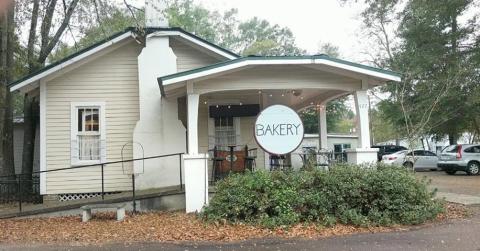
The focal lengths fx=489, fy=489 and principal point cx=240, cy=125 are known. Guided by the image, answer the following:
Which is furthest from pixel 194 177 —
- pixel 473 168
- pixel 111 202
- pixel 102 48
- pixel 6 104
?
pixel 473 168

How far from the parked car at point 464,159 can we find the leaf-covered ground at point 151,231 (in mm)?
15298

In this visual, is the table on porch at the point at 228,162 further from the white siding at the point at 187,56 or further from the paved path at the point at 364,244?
the paved path at the point at 364,244

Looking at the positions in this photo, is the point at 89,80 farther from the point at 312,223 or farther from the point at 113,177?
the point at 312,223

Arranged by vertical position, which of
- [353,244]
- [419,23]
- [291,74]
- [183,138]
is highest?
[419,23]

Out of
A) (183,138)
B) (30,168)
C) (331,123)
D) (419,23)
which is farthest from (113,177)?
(331,123)

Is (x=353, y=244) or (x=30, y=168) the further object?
(x=30, y=168)

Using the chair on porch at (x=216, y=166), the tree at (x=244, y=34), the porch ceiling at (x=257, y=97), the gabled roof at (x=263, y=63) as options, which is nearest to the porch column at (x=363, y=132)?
the gabled roof at (x=263, y=63)

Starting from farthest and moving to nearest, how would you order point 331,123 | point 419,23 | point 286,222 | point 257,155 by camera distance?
point 331,123 → point 419,23 → point 257,155 → point 286,222

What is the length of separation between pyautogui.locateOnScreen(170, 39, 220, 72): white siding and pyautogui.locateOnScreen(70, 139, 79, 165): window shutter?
11.4 ft

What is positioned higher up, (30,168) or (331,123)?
(331,123)

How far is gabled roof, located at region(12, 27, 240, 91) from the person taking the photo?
12.9 m

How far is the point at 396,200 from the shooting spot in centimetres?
953

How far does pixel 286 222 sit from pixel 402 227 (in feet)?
7.13

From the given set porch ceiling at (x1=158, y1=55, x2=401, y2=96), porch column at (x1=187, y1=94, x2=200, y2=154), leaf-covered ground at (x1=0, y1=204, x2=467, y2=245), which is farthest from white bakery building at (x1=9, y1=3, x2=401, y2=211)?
leaf-covered ground at (x1=0, y1=204, x2=467, y2=245)
